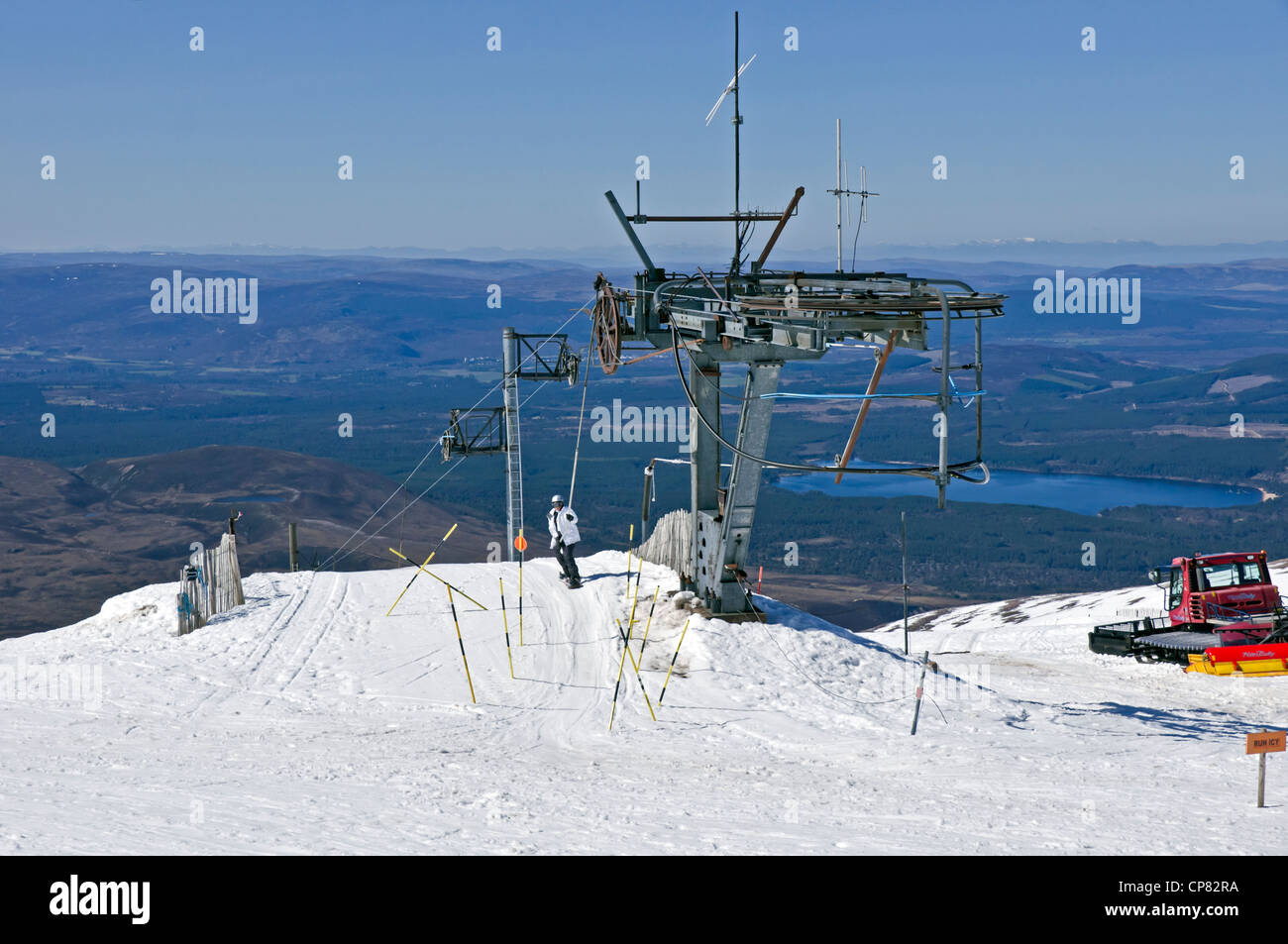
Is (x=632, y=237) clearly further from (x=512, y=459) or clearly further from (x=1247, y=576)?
(x=1247, y=576)

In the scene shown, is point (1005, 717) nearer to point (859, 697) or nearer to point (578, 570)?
point (859, 697)

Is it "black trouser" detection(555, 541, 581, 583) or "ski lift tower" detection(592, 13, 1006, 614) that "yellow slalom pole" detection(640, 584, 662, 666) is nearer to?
"ski lift tower" detection(592, 13, 1006, 614)

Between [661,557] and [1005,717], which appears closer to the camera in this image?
[1005,717]

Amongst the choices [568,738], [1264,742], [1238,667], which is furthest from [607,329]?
[1238,667]

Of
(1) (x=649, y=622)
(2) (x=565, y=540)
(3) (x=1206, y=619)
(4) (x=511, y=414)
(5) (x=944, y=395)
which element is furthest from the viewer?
(4) (x=511, y=414)

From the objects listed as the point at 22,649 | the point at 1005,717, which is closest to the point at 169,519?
the point at 22,649
